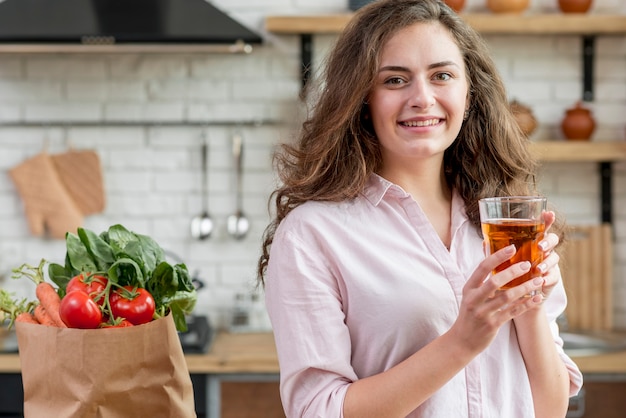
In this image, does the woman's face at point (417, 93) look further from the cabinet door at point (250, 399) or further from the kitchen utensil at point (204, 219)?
the kitchen utensil at point (204, 219)

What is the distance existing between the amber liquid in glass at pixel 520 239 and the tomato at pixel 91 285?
580 millimetres

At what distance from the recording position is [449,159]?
1.70 metres

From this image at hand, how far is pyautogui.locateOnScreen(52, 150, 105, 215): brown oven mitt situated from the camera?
3.36 metres

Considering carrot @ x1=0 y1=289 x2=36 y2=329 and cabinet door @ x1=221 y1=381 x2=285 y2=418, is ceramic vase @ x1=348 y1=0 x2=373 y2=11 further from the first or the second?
carrot @ x1=0 y1=289 x2=36 y2=329

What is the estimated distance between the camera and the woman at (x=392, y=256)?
1.40 meters

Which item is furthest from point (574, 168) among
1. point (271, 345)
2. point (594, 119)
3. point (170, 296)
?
point (170, 296)

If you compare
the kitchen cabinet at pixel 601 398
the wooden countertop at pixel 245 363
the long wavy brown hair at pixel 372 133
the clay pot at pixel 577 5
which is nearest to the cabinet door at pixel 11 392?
the wooden countertop at pixel 245 363

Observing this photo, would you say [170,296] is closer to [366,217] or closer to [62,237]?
→ [366,217]

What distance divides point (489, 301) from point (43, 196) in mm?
2472

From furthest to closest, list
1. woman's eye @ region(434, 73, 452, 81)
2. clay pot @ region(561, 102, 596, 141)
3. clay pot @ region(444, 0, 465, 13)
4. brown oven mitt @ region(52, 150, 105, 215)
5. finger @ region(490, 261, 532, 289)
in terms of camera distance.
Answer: brown oven mitt @ region(52, 150, 105, 215) < clay pot @ region(561, 102, 596, 141) < clay pot @ region(444, 0, 465, 13) < woman's eye @ region(434, 73, 452, 81) < finger @ region(490, 261, 532, 289)

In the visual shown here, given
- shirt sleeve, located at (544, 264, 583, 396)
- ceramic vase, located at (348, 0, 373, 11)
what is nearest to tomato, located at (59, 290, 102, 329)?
shirt sleeve, located at (544, 264, 583, 396)

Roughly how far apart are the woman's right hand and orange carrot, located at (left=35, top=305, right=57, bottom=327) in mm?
615

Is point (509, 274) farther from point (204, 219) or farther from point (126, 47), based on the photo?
point (204, 219)

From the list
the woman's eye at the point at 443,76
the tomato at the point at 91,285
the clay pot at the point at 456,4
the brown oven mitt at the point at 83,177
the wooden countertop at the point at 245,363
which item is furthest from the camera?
the brown oven mitt at the point at 83,177
